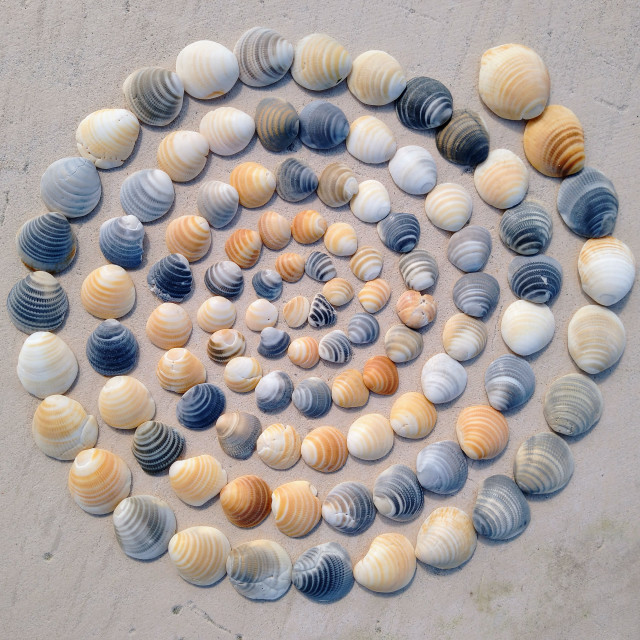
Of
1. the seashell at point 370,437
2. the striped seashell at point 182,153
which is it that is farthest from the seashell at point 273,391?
the striped seashell at point 182,153

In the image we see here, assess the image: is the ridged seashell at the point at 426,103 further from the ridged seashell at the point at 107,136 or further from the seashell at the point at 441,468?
the seashell at the point at 441,468

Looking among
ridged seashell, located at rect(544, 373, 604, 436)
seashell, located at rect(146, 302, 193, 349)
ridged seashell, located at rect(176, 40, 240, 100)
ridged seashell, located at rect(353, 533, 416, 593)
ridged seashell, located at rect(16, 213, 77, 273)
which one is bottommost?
ridged seashell, located at rect(353, 533, 416, 593)

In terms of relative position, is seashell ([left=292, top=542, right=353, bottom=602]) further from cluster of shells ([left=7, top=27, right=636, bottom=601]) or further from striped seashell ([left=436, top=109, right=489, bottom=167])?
striped seashell ([left=436, top=109, right=489, bottom=167])

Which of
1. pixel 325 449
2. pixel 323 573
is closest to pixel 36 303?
pixel 325 449

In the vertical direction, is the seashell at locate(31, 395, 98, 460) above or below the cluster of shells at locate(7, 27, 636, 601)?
below

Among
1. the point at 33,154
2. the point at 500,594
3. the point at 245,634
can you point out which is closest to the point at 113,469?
the point at 245,634

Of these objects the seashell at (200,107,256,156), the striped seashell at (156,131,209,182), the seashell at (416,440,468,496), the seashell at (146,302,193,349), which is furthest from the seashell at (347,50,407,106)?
the seashell at (416,440,468,496)
